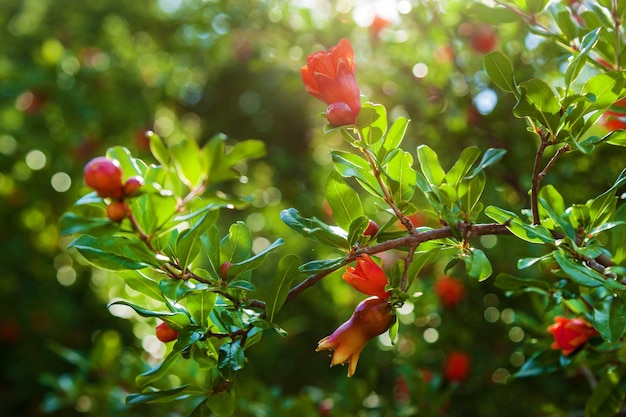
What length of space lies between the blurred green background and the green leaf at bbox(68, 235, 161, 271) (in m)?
0.63

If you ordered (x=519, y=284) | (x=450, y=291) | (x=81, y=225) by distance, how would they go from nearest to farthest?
1. (x=81, y=225)
2. (x=519, y=284)
3. (x=450, y=291)

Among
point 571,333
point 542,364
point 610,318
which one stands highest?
point 610,318

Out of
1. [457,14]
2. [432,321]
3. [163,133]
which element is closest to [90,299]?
[163,133]

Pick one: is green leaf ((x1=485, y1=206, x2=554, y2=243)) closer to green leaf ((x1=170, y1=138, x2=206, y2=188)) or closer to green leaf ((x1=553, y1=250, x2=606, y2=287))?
green leaf ((x1=553, y1=250, x2=606, y2=287))

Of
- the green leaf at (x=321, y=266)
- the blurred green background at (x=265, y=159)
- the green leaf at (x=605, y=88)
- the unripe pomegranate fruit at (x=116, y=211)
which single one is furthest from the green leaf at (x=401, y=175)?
the blurred green background at (x=265, y=159)

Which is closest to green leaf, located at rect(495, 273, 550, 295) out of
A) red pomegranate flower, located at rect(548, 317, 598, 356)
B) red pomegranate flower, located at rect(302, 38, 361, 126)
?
red pomegranate flower, located at rect(548, 317, 598, 356)

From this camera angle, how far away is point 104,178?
2.15 feet

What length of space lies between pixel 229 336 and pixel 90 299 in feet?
10.6

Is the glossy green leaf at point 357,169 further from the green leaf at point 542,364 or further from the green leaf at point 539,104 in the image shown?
the green leaf at point 542,364

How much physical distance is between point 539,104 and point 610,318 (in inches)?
11.3

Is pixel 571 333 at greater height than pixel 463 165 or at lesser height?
lesser

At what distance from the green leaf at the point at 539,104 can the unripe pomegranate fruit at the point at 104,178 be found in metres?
0.48

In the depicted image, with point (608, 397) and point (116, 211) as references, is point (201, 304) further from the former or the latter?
point (608, 397)

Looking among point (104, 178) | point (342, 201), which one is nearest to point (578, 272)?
point (342, 201)
